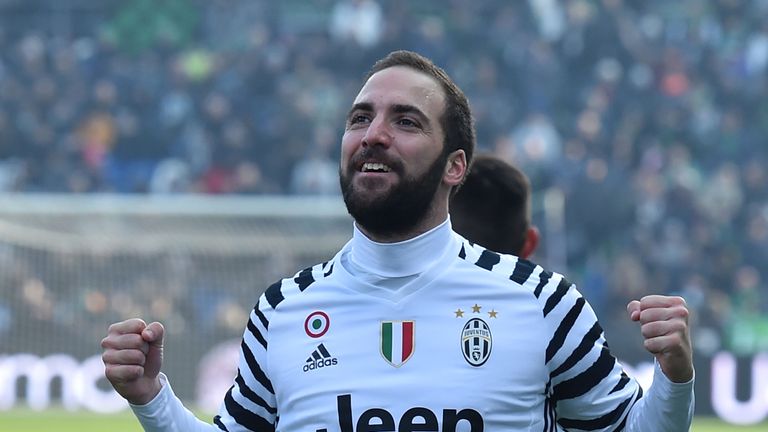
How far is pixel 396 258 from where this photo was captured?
3832 millimetres

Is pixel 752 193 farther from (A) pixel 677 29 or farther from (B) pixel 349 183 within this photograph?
(B) pixel 349 183

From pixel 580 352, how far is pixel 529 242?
1583 mm

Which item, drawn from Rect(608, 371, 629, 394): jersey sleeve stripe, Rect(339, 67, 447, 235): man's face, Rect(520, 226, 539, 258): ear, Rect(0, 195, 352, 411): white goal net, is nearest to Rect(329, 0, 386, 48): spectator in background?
Rect(0, 195, 352, 411): white goal net

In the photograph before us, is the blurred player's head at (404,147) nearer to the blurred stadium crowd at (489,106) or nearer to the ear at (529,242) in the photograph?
the ear at (529,242)

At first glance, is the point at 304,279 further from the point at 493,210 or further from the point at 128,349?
the point at 493,210

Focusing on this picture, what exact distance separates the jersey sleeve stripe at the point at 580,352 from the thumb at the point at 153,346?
96cm

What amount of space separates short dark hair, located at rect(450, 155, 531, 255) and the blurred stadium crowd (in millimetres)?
12154

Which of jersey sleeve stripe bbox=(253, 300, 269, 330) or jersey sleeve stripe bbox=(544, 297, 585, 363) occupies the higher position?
jersey sleeve stripe bbox=(253, 300, 269, 330)

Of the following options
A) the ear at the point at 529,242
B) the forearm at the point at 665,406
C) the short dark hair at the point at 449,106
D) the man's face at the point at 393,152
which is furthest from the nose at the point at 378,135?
the ear at the point at 529,242

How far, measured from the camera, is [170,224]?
55.9 ft

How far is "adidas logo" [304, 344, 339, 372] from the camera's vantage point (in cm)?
376

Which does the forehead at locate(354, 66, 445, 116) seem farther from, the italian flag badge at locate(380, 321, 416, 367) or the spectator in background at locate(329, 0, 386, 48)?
the spectator in background at locate(329, 0, 386, 48)

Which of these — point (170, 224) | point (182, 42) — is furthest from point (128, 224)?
point (182, 42)

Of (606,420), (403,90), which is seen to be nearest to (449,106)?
(403,90)
